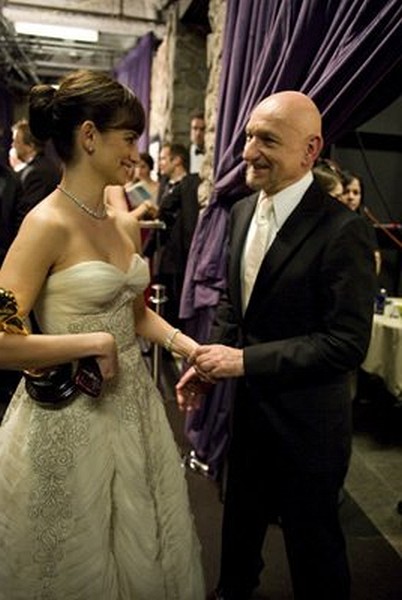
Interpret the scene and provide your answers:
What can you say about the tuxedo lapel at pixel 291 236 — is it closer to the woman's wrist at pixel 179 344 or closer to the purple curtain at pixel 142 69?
the woman's wrist at pixel 179 344

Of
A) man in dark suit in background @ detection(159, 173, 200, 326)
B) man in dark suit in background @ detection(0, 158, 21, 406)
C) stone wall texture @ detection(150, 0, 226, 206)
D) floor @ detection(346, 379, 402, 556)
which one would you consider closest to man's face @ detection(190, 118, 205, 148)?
man in dark suit in background @ detection(159, 173, 200, 326)

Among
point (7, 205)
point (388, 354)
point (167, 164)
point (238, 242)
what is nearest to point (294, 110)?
point (238, 242)

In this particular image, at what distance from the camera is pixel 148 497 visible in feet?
4.19

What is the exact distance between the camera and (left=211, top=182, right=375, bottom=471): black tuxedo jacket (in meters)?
1.33

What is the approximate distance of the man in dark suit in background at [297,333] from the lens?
4.42ft

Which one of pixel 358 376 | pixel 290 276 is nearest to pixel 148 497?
pixel 290 276

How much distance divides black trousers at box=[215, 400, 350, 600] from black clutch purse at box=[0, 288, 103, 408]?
0.61 m

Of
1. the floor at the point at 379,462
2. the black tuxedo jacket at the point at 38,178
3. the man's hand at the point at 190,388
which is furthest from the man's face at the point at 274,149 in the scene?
the black tuxedo jacket at the point at 38,178

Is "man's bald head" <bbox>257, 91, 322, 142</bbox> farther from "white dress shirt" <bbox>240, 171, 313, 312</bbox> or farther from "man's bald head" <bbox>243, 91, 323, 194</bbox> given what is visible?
"white dress shirt" <bbox>240, 171, 313, 312</bbox>

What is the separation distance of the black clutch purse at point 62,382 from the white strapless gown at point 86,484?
3 cm

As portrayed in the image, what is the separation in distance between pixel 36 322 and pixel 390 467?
2320 mm

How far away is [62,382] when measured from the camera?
118cm

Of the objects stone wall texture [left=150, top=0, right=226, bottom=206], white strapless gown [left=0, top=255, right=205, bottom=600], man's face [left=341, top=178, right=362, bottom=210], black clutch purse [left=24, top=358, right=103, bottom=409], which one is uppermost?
stone wall texture [left=150, top=0, right=226, bottom=206]

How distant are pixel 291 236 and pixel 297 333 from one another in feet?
0.82
